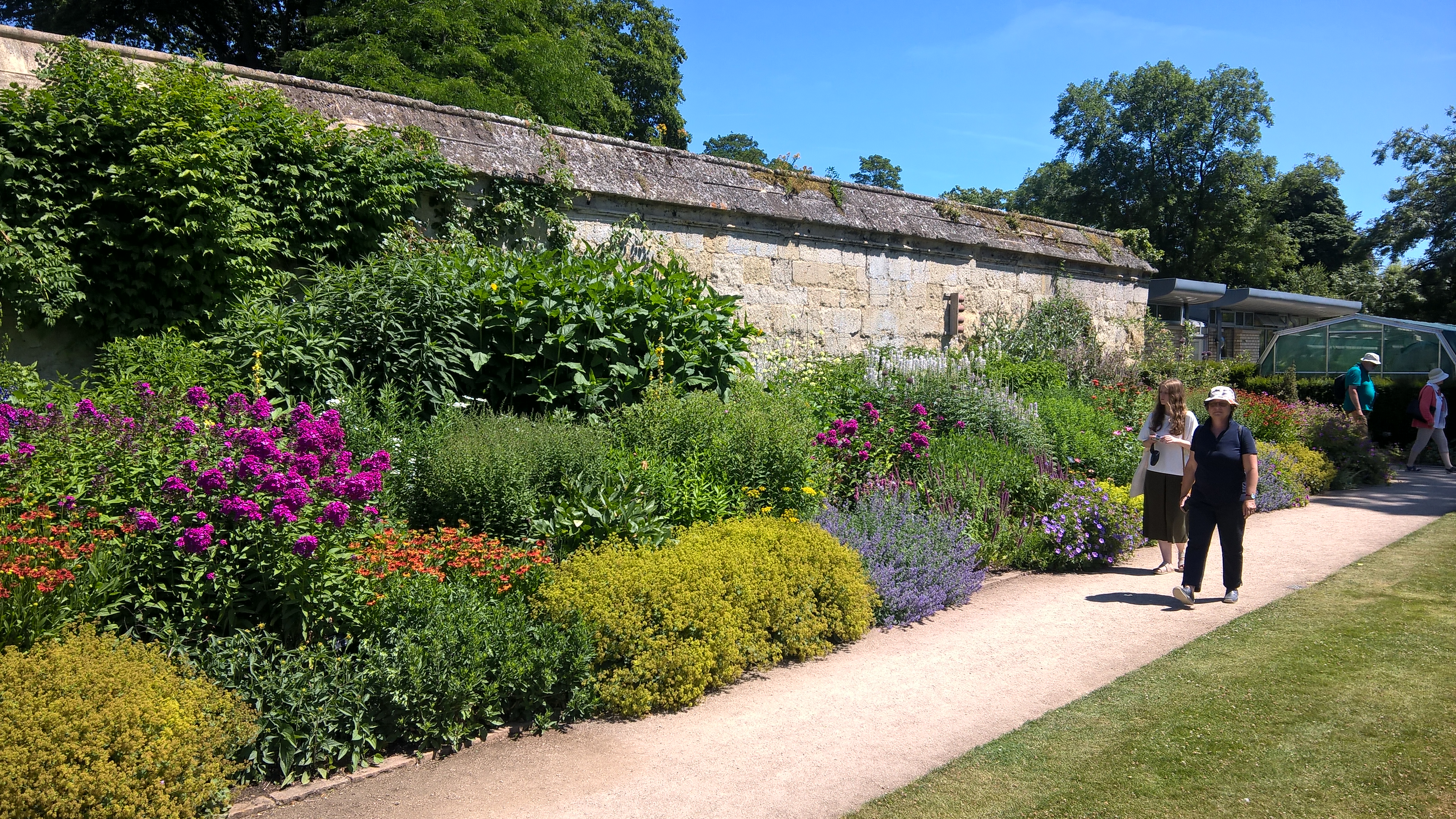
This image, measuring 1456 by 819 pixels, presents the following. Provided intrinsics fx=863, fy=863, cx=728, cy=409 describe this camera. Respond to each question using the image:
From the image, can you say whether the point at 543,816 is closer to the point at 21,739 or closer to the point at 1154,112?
the point at 21,739

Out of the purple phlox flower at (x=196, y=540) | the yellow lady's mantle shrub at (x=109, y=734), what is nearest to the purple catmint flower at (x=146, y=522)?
the purple phlox flower at (x=196, y=540)

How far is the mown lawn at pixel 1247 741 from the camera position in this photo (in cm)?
311

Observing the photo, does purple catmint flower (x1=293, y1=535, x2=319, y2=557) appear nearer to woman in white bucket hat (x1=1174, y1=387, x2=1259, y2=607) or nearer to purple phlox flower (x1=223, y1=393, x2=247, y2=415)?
purple phlox flower (x1=223, y1=393, x2=247, y2=415)

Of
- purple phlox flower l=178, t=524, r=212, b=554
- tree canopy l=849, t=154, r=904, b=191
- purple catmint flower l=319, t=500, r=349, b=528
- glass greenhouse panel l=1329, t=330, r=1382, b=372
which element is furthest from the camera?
tree canopy l=849, t=154, r=904, b=191

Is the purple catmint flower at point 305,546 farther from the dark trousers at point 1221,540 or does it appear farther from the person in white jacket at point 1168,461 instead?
the person in white jacket at point 1168,461

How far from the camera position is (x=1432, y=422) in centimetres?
1260

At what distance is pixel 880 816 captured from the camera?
3.06 meters

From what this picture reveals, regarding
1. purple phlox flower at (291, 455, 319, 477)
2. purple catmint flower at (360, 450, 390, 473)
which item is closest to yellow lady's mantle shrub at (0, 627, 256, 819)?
purple phlox flower at (291, 455, 319, 477)

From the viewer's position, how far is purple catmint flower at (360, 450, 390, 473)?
13.4 ft

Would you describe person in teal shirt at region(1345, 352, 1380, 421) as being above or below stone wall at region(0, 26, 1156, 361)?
below

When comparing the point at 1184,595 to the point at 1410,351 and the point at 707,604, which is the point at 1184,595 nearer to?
the point at 707,604

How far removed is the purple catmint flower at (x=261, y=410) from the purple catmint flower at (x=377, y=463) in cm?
53

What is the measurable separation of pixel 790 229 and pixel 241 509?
6.56 m

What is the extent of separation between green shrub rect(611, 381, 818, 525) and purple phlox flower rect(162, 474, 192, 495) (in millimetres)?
2388
